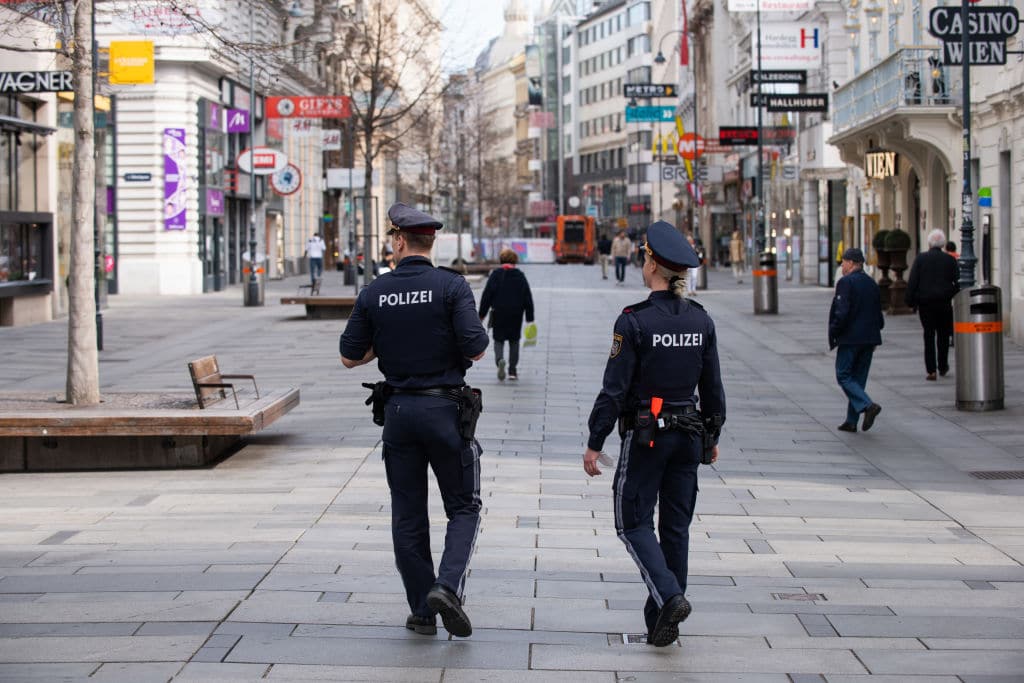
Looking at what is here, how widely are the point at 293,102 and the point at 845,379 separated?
Answer: 23.9 m

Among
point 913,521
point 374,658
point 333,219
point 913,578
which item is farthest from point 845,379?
point 333,219

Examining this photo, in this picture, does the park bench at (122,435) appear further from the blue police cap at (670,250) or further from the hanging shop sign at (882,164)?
the hanging shop sign at (882,164)

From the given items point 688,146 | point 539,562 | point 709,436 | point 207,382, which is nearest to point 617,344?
point 709,436

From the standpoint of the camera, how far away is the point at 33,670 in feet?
18.8

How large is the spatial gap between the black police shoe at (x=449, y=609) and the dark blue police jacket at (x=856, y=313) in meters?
8.27

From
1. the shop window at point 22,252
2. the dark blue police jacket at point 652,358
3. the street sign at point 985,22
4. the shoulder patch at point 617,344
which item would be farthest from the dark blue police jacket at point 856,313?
the shop window at point 22,252

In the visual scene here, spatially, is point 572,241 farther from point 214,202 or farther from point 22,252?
point 22,252

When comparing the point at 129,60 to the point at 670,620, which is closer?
the point at 670,620

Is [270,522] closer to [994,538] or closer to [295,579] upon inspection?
[295,579]

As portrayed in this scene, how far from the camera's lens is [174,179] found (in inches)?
1676

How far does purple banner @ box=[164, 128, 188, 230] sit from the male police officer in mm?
37096

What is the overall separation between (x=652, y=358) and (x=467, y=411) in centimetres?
77

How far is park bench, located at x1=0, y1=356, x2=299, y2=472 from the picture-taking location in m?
11.2

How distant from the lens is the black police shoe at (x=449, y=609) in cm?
598
